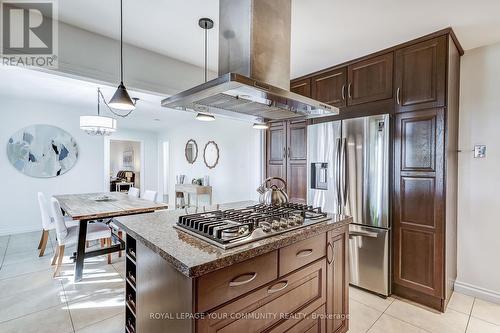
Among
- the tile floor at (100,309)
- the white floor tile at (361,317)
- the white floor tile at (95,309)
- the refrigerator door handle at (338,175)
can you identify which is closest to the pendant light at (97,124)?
the tile floor at (100,309)

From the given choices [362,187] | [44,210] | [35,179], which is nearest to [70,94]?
[35,179]

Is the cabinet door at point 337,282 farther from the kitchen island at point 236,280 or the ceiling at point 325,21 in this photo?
the ceiling at point 325,21

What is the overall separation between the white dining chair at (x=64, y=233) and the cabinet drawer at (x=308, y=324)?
8.60ft

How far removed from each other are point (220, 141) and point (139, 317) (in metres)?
→ 4.26

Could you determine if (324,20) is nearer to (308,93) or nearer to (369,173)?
(308,93)

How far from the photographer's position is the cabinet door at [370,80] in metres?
2.52

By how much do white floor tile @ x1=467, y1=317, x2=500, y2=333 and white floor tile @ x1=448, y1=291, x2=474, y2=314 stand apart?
145 millimetres

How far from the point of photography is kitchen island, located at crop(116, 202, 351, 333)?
3.33 ft

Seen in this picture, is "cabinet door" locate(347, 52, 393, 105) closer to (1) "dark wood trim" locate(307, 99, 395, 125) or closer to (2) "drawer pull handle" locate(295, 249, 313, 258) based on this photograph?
(1) "dark wood trim" locate(307, 99, 395, 125)

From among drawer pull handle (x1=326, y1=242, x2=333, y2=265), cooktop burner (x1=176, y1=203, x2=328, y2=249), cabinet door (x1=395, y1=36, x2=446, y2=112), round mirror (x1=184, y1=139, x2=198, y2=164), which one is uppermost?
cabinet door (x1=395, y1=36, x2=446, y2=112)

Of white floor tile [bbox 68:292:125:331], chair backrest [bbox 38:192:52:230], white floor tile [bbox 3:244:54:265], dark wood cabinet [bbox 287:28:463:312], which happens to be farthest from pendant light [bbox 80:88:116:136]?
dark wood cabinet [bbox 287:28:463:312]

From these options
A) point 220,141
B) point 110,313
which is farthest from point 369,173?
point 220,141

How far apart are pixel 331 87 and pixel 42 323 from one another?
11.9 feet

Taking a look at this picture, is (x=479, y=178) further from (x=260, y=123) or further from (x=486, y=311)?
(x=260, y=123)
